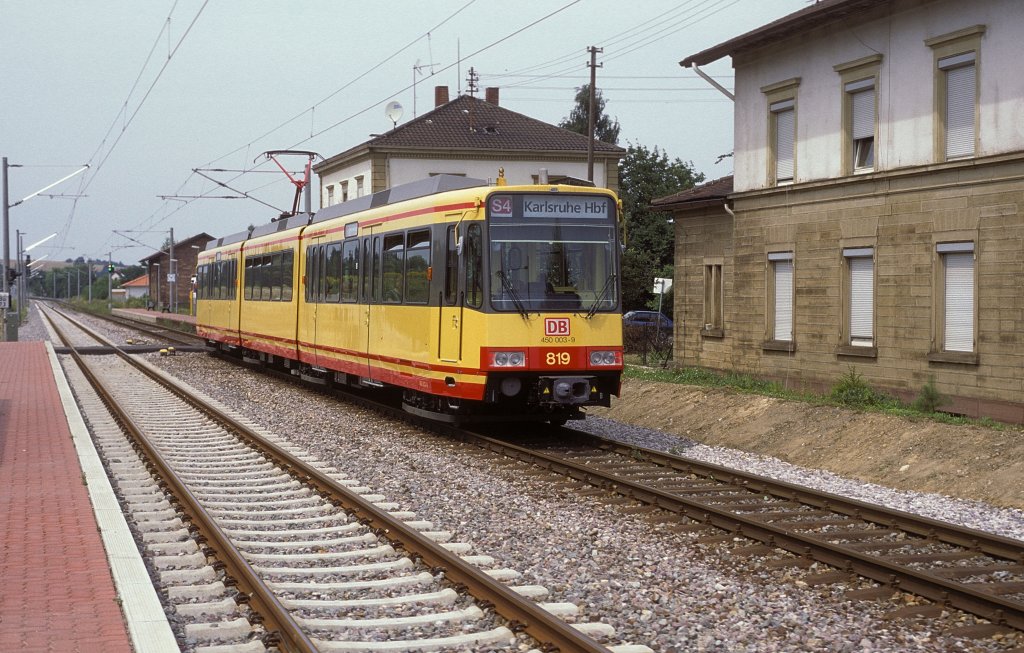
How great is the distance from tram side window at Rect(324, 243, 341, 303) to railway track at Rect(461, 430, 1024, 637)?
7.14m

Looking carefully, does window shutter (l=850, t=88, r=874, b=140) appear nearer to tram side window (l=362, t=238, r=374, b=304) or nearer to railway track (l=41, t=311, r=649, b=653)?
tram side window (l=362, t=238, r=374, b=304)

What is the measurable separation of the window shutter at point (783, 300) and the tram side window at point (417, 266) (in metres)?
8.18

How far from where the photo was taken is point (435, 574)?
761 cm

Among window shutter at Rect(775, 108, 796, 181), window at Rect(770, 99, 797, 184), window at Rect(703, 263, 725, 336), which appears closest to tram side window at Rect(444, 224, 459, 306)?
window at Rect(770, 99, 797, 184)

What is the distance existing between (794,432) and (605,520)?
669 cm

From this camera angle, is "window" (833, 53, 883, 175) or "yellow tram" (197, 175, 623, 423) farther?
"window" (833, 53, 883, 175)

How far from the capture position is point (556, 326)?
14047mm

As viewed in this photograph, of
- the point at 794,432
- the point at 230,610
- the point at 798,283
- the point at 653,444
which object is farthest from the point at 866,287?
the point at 230,610

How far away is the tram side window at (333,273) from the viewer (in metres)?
19.5

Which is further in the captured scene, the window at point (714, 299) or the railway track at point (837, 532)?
the window at point (714, 299)

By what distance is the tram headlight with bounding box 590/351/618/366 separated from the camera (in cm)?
1423

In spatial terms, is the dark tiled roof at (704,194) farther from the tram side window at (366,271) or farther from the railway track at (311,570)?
the railway track at (311,570)

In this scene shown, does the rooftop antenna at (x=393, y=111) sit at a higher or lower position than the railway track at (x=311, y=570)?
higher

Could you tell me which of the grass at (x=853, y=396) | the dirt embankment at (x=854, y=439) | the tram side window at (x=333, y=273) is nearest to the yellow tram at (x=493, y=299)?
the tram side window at (x=333, y=273)
